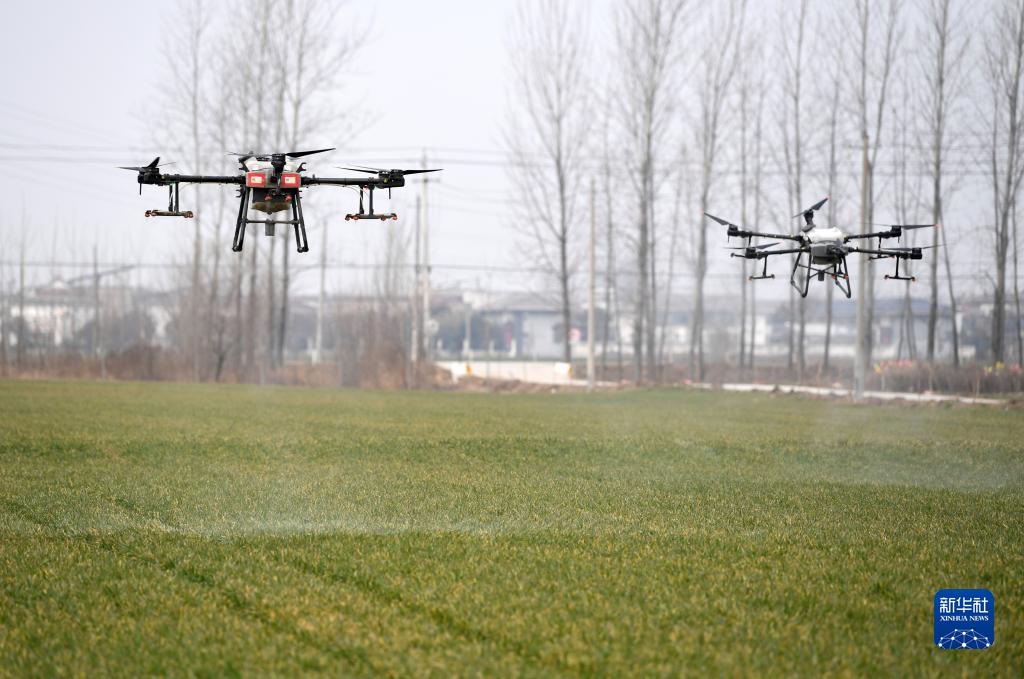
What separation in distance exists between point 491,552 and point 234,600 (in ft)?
7.39

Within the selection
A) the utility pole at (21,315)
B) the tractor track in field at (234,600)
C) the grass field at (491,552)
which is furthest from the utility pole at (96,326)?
the tractor track in field at (234,600)

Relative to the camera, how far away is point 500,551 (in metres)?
9.26

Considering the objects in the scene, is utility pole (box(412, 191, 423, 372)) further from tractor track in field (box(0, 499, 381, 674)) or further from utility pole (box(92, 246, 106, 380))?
tractor track in field (box(0, 499, 381, 674))

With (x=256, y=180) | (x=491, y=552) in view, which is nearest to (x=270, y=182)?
(x=256, y=180)

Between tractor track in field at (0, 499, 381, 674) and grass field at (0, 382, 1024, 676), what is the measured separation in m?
0.03

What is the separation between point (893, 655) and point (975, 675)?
44cm

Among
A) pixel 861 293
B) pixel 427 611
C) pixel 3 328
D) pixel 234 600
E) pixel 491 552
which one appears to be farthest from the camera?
pixel 3 328

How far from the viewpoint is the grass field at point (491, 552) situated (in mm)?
6566

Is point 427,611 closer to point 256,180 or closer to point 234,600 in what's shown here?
point 234,600

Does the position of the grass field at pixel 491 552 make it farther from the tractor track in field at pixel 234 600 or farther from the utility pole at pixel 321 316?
the utility pole at pixel 321 316

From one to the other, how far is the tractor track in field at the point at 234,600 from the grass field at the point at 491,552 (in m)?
0.03

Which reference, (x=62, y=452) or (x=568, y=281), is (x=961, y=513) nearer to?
(x=62, y=452)

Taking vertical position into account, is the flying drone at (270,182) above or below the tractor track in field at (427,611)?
above

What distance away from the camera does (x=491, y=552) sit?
923 centimetres
